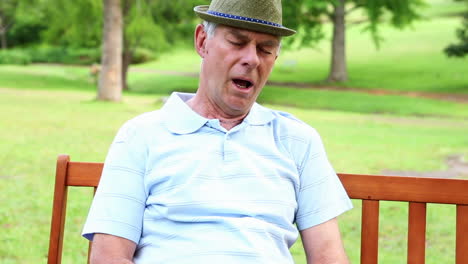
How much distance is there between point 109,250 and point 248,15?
3.28 ft

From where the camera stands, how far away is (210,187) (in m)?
2.83

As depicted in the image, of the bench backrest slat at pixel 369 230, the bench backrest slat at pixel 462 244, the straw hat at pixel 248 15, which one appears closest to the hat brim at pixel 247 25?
the straw hat at pixel 248 15

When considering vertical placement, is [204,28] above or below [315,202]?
above

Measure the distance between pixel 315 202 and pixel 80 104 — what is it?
771 inches

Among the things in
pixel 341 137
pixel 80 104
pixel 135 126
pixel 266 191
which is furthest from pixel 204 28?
pixel 80 104

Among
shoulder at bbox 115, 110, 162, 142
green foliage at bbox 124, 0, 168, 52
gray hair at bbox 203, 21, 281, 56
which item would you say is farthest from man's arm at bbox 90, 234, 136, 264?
green foliage at bbox 124, 0, 168, 52

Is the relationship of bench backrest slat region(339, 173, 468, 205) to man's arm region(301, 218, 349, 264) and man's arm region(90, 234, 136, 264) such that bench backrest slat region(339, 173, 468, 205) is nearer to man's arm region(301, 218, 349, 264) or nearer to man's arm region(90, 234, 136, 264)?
man's arm region(301, 218, 349, 264)

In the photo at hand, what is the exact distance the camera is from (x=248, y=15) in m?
2.86

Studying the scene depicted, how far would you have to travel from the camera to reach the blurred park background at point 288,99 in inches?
304

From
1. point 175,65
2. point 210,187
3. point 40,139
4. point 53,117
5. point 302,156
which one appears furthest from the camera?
→ point 175,65

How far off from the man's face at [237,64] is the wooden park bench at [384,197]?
1.93 feet

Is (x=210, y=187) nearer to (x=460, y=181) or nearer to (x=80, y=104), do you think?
(x=460, y=181)

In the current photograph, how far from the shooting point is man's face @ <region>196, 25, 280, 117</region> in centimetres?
290

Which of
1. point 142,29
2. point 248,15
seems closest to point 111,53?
point 142,29
